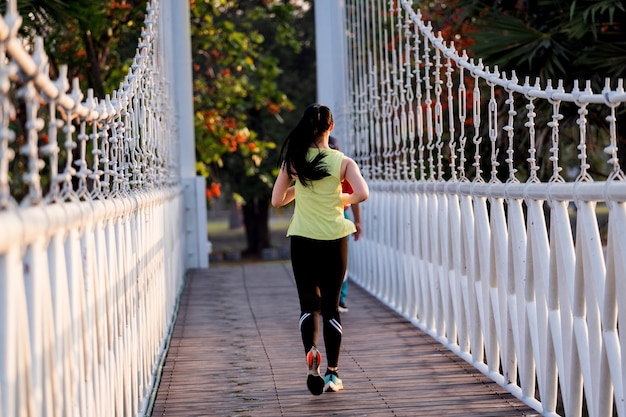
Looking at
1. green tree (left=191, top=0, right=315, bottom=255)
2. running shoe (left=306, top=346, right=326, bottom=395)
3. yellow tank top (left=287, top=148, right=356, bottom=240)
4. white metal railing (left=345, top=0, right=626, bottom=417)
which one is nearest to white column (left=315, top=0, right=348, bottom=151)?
green tree (left=191, top=0, right=315, bottom=255)

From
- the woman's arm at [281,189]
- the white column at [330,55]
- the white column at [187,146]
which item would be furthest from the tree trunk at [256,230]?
the woman's arm at [281,189]

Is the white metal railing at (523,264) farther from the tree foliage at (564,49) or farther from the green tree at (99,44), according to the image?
the green tree at (99,44)

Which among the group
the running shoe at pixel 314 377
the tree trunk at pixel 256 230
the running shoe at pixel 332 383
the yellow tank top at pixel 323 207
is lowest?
the tree trunk at pixel 256 230

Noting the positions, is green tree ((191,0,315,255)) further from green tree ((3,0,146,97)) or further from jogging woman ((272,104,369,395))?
jogging woman ((272,104,369,395))

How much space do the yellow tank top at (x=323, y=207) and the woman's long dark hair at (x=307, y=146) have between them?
0.03 meters

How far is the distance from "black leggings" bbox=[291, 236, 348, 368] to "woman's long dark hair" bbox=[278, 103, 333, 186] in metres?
0.33

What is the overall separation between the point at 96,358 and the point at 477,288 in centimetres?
300

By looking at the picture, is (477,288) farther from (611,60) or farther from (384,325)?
(611,60)

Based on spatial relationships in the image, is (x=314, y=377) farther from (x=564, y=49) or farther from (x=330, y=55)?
(x=330, y=55)

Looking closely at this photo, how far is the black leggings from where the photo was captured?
19.8ft

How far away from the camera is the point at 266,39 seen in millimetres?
26484

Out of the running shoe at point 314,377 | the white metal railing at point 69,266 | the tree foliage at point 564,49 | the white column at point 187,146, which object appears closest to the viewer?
the white metal railing at point 69,266

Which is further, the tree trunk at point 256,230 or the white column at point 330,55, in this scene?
the tree trunk at point 256,230

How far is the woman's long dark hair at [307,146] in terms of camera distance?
19.7 feet
